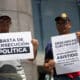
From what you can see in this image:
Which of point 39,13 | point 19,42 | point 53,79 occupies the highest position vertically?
point 39,13

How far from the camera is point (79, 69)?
7.57m

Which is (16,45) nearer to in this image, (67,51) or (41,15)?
(67,51)

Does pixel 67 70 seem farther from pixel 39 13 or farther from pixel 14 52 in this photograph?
pixel 39 13

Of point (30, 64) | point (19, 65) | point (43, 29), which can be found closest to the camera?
point (19, 65)

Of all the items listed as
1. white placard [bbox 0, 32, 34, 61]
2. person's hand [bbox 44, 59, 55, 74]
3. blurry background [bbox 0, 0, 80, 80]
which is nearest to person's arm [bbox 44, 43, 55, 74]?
person's hand [bbox 44, 59, 55, 74]

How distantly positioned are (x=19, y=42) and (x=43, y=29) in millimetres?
3557

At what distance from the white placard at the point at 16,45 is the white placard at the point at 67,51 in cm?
39

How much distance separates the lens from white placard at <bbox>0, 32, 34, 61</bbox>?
7.64 meters

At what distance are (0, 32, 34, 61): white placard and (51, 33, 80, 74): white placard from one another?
39cm

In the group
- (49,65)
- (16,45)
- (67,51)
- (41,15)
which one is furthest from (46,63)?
(41,15)

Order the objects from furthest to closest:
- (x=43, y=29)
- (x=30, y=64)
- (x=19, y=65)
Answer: (x=43, y=29)
(x=30, y=64)
(x=19, y=65)

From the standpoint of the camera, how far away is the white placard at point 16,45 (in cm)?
764

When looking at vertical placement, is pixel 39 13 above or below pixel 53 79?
above

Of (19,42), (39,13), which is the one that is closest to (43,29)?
(39,13)
